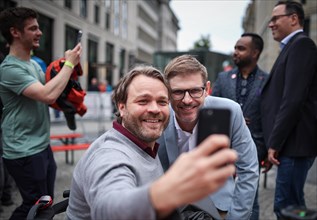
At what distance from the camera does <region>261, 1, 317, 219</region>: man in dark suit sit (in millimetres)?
2553

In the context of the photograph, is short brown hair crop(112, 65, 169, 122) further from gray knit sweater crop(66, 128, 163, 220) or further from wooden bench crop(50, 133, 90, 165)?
wooden bench crop(50, 133, 90, 165)

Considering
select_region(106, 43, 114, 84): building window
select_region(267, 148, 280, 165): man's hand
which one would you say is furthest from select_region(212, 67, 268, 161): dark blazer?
select_region(106, 43, 114, 84): building window

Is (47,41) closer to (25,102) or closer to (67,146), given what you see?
(67,146)

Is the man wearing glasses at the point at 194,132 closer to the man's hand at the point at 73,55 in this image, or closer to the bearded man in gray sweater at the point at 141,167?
the bearded man in gray sweater at the point at 141,167

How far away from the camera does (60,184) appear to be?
5234 millimetres

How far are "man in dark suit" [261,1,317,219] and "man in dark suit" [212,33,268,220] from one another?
37cm

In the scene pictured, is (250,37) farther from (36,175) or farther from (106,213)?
(106,213)

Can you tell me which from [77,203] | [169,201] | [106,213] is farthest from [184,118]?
[169,201]

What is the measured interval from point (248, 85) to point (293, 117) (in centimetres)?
79

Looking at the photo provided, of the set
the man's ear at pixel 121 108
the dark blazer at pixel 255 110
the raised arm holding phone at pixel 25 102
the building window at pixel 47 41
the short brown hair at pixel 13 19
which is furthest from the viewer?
the building window at pixel 47 41

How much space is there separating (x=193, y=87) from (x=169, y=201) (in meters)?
1.18

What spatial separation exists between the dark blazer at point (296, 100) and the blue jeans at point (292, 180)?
7 cm

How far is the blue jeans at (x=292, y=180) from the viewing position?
8.63 ft

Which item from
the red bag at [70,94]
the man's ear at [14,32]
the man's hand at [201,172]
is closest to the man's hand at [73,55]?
the red bag at [70,94]
